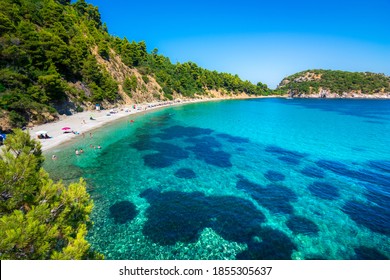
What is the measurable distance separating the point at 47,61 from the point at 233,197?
5802 centimetres

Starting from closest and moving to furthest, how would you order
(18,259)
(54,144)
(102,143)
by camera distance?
1. (18,259)
2. (54,144)
3. (102,143)

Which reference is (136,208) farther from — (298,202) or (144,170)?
(298,202)

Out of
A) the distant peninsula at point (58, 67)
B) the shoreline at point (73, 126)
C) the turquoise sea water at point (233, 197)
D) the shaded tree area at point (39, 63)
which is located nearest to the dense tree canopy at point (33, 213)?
the turquoise sea water at point (233, 197)

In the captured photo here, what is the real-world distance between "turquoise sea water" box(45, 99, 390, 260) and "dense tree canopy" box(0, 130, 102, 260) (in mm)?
7840

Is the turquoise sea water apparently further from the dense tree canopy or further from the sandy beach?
the dense tree canopy

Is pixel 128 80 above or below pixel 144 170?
above

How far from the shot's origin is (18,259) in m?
7.50

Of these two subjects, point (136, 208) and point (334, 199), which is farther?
point (334, 199)

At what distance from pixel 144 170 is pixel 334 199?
25.0m

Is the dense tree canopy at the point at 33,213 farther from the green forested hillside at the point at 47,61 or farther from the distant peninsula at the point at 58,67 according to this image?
the green forested hillside at the point at 47,61

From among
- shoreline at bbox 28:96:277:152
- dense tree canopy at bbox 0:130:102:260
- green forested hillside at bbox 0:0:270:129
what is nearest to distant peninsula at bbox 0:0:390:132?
green forested hillside at bbox 0:0:270:129

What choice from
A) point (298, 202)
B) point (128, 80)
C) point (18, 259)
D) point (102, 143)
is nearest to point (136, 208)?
point (18, 259)

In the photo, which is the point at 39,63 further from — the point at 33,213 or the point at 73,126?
the point at 33,213

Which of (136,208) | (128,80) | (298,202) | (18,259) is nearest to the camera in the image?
(18,259)
